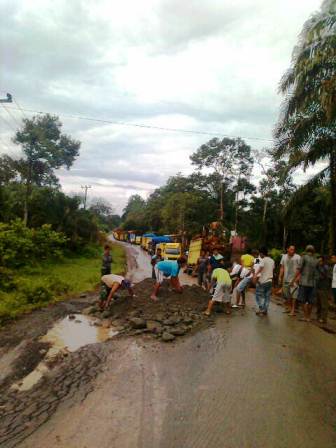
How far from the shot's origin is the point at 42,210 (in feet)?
103

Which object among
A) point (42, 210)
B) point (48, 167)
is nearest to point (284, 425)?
point (42, 210)

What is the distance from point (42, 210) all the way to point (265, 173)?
22260 mm

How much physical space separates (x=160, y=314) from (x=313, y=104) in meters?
8.53

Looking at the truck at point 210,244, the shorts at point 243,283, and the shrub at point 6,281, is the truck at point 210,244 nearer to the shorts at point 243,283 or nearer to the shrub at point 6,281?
the shorts at point 243,283

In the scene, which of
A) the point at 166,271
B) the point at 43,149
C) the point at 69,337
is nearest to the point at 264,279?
the point at 166,271

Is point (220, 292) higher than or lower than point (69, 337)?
higher

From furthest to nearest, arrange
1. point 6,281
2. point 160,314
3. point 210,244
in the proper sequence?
1. point 210,244
2. point 6,281
3. point 160,314

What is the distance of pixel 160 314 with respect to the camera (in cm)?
991

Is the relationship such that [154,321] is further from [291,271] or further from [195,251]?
[195,251]

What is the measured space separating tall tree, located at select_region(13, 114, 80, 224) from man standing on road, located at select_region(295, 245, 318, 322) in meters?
32.9

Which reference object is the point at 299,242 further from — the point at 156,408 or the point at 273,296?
the point at 156,408

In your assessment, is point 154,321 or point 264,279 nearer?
point 154,321

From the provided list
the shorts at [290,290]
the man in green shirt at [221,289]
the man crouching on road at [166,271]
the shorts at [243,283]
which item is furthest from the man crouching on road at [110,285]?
the shorts at [290,290]

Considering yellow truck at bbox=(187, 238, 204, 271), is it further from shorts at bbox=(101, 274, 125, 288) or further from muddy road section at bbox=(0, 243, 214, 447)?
A: shorts at bbox=(101, 274, 125, 288)
